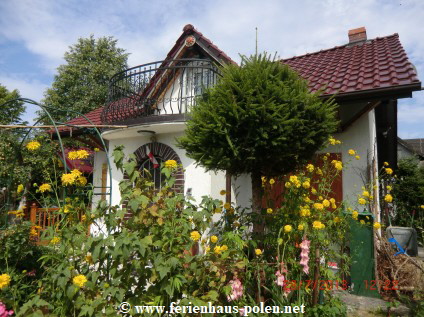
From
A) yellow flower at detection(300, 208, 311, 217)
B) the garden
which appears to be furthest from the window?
yellow flower at detection(300, 208, 311, 217)

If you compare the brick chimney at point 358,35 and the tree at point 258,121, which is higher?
the brick chimney at point 358,35

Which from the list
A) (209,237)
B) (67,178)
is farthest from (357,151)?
(67,178)

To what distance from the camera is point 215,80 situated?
18.8 ft

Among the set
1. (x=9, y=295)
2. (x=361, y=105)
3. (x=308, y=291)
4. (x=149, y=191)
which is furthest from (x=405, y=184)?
(x=9, y=295)

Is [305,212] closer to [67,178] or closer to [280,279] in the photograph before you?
[280,279]

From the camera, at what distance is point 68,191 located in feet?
9.50

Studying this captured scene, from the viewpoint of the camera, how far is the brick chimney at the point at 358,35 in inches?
283

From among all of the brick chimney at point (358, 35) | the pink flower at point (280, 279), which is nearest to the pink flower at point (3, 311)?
the pink flower at point (280, 279)

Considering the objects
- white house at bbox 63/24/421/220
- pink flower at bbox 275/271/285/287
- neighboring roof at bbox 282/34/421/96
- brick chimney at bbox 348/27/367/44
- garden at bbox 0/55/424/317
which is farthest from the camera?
brick chimney at bbox 348/27/367/44

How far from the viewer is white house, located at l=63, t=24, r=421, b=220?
426cm

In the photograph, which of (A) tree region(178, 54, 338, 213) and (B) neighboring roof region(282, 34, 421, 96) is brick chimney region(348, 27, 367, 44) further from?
(A) tree region(178, 54, 338, 213)

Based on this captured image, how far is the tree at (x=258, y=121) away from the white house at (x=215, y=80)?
1.49 ft

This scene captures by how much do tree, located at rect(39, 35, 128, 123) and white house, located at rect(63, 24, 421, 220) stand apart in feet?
24.5

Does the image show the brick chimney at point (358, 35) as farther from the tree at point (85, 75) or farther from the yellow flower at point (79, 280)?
the tree at point (85, 75)
